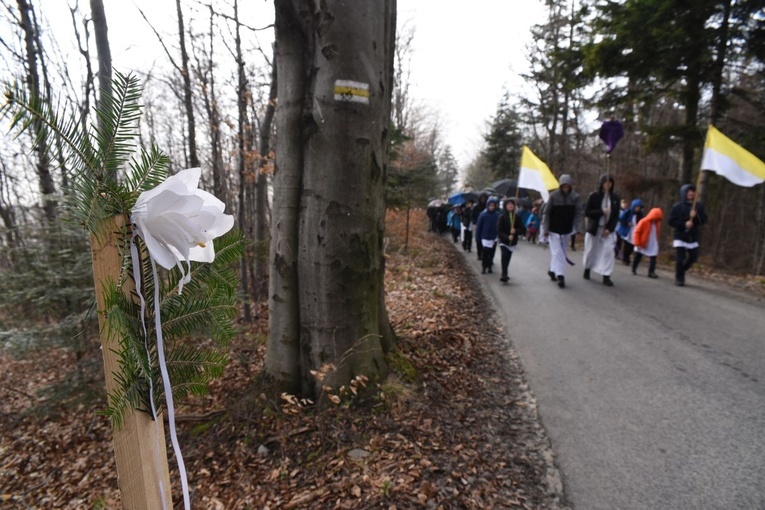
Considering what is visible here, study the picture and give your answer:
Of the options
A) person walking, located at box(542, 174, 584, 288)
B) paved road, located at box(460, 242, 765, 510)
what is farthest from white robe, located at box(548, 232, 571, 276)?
paved road, located at box(460, 242, 765, 510)

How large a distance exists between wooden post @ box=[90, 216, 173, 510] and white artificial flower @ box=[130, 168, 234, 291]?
97mm

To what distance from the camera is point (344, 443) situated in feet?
9.90

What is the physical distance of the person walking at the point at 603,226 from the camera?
8.29 m

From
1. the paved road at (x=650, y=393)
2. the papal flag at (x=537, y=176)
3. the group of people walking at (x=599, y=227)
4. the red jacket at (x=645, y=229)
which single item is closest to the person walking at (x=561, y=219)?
the group of people walking at (x=599, y=227)

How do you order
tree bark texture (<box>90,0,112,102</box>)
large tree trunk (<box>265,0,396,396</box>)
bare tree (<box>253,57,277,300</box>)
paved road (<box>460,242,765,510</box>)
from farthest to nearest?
bare tree (<box>253,57,277,300</box>), tree bark texture (<box>90,0,112,102</box>), large tree trunk (<box>265,0,396,396</box>), paved road (<box>460,242,765,510</box>)

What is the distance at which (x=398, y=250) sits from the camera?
1411cm

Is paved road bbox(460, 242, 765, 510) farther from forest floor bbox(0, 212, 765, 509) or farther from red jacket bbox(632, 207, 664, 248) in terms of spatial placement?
red jacket bbox(632, 207, 664, 248)

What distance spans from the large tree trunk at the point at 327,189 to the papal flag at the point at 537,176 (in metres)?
7.03

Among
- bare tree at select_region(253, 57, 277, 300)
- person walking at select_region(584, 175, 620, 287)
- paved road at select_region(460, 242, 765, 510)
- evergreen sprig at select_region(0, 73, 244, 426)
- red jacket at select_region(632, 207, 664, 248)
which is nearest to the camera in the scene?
evergreen sprig at select_region(0, 73, 244, 426)

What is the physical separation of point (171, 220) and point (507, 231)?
28.7ft

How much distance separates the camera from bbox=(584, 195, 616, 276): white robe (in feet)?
27.3

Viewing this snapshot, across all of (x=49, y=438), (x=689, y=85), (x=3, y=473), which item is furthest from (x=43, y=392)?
(x=689, y=85)

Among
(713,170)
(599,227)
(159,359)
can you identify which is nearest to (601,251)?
(599,227)

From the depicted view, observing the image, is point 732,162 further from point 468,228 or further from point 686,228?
point 468,228
